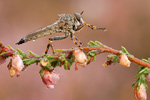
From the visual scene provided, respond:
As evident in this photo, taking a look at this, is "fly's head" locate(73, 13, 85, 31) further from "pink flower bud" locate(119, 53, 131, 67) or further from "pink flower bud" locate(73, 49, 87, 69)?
"pink flower bud" locate(119, 53, 131, 67)

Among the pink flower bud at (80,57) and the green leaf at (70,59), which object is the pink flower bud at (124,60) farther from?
the green leaf at (70,59)

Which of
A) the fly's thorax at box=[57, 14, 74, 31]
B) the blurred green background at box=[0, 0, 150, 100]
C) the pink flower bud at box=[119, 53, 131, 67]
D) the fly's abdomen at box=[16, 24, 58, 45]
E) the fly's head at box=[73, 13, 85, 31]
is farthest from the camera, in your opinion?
the blurred green background at box=[0, 0, 150, 100]

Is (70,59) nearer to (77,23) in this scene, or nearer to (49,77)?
(49,77)

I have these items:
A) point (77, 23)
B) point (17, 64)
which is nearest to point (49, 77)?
point (17, 64)

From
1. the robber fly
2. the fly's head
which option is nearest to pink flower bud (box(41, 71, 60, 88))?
the robber fly

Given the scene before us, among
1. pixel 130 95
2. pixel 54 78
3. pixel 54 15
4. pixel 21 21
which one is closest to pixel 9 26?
pixel 21 21

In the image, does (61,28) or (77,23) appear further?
(77,23)

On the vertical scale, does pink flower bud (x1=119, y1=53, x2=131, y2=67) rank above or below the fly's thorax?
below
